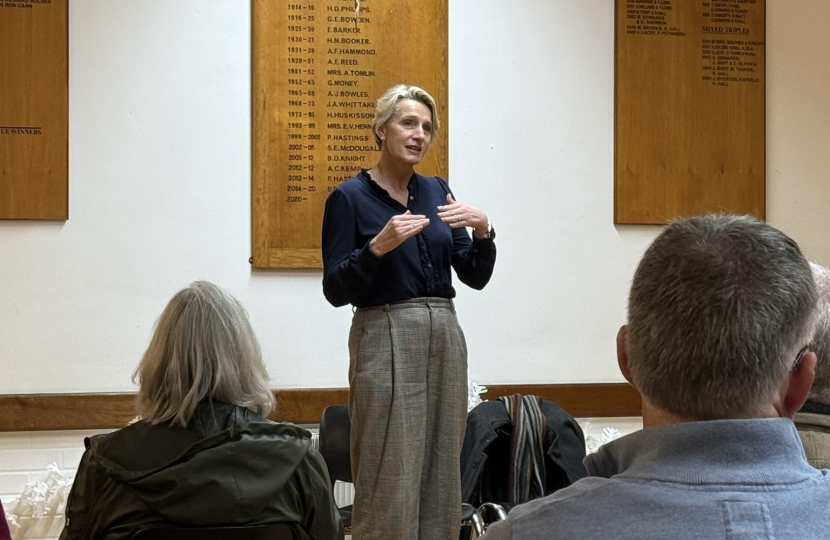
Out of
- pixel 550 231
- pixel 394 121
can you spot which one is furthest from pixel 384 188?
pixel 550 231

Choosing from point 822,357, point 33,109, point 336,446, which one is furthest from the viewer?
point 33,109

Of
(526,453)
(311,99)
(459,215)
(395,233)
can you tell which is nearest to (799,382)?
(395,233)

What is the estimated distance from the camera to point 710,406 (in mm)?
843

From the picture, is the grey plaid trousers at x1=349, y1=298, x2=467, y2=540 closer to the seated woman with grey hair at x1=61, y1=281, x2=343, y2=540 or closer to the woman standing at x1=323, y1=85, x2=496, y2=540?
the woman standing at x1=323, y1=85, x2=496, y2=540

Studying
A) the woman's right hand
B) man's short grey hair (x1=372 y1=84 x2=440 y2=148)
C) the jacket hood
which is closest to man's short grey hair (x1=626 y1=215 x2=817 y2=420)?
the jacket hood

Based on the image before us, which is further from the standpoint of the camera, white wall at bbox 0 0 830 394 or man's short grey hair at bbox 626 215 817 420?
white wall at bbox 0 0 830 394

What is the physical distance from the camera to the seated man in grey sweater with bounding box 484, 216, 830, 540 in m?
0.77

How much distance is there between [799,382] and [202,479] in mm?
1074

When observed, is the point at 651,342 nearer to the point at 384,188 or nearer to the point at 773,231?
the point at 773,231

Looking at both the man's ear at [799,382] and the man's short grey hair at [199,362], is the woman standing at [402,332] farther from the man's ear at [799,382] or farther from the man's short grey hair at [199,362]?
the man's ear at [799,382]

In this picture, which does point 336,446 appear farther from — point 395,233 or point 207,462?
point 207,462

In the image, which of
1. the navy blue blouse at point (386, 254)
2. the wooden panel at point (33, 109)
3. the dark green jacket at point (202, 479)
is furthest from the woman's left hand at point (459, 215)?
the wooden panel at point (33, 109)

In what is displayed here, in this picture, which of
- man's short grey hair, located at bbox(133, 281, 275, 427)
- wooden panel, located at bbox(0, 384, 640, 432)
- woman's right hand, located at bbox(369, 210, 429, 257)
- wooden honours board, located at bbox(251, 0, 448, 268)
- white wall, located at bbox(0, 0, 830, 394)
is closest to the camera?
man's short grey hair, located at bbox(133, 281, 275, 427)

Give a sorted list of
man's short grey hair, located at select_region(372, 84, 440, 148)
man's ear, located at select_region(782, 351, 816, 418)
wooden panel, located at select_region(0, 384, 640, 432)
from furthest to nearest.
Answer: wooden panel, located at select_region(0, 384, 640, 432), man's short grey hair, located at select_region(372, 84, 440, 148), man's ear, located at select_region(782, 351, 816, 418)
